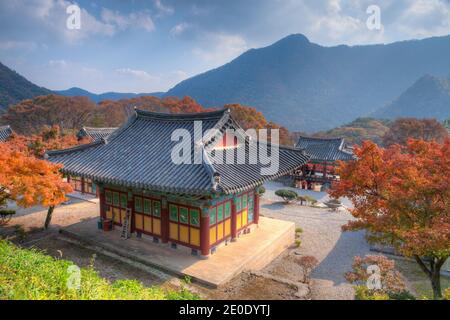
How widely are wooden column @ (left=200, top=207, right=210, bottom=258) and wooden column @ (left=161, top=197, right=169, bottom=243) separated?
7.55ft

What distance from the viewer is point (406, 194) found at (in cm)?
1202

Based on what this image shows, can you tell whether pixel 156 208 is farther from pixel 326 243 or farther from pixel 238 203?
pixel 326 243

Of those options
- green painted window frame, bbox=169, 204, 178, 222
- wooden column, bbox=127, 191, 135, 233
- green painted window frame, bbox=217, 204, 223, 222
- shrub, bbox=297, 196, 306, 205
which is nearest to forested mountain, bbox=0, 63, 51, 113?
shrub, bbox=297, 196, 306, 205

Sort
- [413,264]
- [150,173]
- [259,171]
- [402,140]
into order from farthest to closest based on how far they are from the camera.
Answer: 1. [402,140]
2. [413,264]
3. [259,171]
4. [150,173]

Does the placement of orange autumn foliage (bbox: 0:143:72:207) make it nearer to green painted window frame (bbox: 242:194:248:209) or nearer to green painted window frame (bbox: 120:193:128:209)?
green painted window frame (bbox: 120:193:128:209)

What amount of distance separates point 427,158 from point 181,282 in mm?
11992

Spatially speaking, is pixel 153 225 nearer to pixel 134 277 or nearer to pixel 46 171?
pixel 134 277

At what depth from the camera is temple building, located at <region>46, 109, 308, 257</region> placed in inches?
568

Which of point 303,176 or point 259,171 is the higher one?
point 259,171

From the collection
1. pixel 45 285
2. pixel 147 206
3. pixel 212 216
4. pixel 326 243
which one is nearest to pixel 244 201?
pixel 212 216

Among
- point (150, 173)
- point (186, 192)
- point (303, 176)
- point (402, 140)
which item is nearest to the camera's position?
point (186, 192)

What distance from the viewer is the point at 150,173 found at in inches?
596
